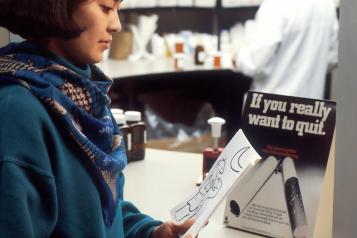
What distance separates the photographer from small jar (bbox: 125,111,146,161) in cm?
204

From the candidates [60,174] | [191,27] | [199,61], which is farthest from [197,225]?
[191,27]

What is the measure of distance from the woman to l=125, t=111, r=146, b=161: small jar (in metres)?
0.94

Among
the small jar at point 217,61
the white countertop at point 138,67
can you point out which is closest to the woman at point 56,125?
the white countertop at point 138,67

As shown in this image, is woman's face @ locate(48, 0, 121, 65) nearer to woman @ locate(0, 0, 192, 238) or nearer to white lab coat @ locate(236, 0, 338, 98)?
woman @ locate(0, 0, 192, 238)

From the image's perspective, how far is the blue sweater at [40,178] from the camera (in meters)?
0.87

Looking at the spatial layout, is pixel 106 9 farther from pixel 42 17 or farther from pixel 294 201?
pixel 294 201

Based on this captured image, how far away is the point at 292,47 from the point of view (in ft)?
11.5

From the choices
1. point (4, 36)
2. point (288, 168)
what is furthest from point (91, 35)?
point (4, 36)

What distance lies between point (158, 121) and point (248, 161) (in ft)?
12.7

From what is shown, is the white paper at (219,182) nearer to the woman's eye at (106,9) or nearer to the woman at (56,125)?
the woman at (56,125)

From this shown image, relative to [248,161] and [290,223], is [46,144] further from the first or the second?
[290,223]

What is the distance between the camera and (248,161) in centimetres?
106

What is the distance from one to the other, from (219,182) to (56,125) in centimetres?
33

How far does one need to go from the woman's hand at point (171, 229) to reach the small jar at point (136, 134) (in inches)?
31.4
